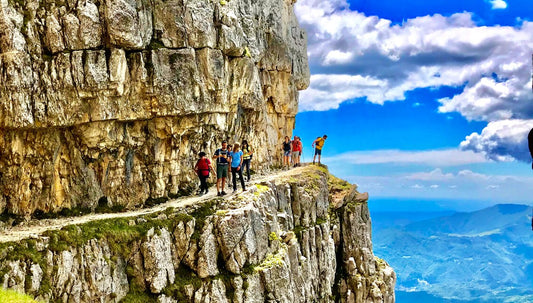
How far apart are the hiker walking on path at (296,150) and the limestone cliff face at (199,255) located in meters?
5.78

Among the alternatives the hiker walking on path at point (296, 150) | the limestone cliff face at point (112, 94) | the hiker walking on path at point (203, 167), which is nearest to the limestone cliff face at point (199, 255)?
the hiker walking on path at point (203, 167)

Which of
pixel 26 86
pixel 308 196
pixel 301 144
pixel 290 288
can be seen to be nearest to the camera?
pixel 26 86

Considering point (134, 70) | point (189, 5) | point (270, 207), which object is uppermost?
point (189, 5)

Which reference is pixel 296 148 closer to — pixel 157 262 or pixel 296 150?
pixel 296 150

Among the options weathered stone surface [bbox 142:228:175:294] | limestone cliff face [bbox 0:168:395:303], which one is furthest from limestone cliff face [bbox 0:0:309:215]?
weathered stone surface [bbox 142:228:175:294]

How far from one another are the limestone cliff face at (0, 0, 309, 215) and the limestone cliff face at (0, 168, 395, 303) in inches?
212

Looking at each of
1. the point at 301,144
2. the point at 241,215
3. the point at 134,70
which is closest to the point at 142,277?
the point at 241,215

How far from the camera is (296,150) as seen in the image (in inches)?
2142

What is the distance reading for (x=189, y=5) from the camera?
35.7 meters

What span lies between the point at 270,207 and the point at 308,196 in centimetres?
840

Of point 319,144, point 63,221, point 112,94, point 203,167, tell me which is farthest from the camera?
point 319,144

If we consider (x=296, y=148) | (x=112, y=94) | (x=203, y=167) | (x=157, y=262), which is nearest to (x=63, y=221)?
(x=157, y=262)

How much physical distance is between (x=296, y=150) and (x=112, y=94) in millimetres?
26509

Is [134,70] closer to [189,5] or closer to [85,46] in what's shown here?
[85,46]
